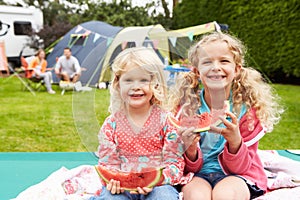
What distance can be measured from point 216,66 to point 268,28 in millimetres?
7487

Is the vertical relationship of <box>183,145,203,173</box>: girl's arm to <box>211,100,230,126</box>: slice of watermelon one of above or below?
below

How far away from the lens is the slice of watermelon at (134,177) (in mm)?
1547

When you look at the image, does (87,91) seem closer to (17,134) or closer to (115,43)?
(115,43)

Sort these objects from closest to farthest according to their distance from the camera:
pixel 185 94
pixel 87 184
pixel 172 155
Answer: pixel 172 155 < pixel 185 94 < pixel 87 184

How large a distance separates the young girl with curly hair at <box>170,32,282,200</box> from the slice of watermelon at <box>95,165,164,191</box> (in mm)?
172

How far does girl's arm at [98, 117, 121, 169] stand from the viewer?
5.21 ft

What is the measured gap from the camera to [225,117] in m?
1.58

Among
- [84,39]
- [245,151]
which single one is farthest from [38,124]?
[84,39]

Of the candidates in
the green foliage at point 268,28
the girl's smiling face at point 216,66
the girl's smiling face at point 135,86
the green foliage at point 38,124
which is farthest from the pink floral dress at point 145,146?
the green foliage at point 268,28

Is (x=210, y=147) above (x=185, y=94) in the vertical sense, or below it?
below

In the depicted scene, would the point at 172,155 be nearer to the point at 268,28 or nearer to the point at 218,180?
the point at 218,180

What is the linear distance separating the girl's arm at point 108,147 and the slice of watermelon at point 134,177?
0.03m

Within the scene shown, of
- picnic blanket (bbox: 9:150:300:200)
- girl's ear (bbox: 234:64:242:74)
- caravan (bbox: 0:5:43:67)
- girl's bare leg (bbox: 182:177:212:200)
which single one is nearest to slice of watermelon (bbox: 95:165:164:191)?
girl's bare leg (bbox: 182:177:212:200)

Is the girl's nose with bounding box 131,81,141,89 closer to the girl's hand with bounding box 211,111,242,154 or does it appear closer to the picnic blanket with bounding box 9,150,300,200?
the girl's hand with bounding box 211,111,242,154
